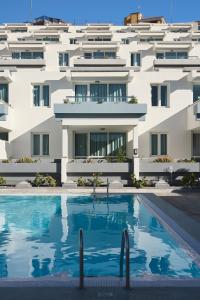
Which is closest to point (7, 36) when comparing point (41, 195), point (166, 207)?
point (41, 195)

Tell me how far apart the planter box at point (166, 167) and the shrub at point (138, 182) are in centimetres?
78

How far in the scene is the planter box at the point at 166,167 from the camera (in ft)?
79.3

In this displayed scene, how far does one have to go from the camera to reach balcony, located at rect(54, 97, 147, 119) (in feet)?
80.2

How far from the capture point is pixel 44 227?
1316 centimetres

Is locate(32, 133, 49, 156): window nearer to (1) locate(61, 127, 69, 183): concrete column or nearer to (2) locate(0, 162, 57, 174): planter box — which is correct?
(1) locate(61, 127, 69, 183): concrete column

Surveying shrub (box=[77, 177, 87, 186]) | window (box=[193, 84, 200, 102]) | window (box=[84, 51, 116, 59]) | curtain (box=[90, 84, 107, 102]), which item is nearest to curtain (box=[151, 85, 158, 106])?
window (box=[193, 84, 200, 102])

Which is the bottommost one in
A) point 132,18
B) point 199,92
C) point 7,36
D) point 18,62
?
point 199,92

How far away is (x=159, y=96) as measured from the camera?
27.9 meters

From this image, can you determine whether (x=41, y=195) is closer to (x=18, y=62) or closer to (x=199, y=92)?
(x=199, y=92)

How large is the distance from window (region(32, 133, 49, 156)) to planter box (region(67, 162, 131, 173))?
387cm

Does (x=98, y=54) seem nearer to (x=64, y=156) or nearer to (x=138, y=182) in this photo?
(x=64, y=156)
